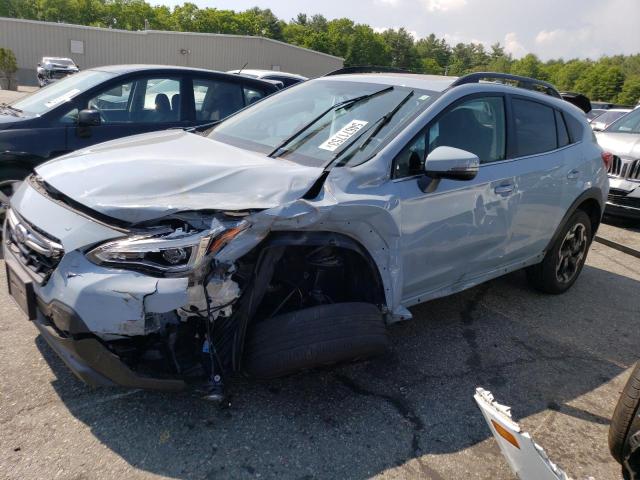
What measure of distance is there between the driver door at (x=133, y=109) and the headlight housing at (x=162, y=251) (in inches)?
136

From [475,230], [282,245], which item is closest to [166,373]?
[282,245]

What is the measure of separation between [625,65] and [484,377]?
119830 millimetres

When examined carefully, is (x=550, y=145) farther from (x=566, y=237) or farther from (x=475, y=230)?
(x=475, y=230)

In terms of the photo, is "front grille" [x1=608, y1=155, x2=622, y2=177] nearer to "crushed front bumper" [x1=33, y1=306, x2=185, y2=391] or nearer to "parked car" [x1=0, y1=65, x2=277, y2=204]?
"parked car" [x1=0, y1=65, x2=277, y2=204]

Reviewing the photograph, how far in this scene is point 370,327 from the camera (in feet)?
9.18

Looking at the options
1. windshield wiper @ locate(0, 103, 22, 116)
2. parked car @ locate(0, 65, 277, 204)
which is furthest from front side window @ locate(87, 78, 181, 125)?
windshield wiper @ locate(0, 103, 22, 116)

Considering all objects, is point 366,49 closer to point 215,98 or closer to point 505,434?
point 215,98

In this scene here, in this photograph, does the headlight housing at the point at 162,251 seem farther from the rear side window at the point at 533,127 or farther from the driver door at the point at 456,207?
the rear side window at the point at 533,127

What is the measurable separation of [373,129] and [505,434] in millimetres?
1900

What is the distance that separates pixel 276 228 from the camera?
2541 millimetres

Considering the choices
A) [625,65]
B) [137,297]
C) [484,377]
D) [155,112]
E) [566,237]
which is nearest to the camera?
[137,297]

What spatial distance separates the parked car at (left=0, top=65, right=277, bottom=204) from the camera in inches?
200

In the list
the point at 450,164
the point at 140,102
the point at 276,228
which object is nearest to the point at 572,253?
the point at 450,164

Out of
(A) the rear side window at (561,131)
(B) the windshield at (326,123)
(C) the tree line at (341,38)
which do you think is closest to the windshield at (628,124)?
(A) the rear side window at (561,131)
